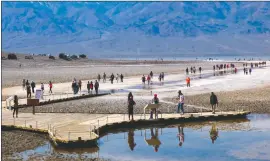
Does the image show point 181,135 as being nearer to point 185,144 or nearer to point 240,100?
point 185,144

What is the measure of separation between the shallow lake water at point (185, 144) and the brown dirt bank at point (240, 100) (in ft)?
18.6

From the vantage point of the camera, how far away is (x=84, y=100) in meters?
38.7

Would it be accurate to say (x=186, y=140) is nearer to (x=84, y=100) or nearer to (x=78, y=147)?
(x=78, y=147)

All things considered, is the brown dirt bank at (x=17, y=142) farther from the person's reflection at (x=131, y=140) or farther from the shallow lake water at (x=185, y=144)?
the person's reflection at (x=131, y=140)

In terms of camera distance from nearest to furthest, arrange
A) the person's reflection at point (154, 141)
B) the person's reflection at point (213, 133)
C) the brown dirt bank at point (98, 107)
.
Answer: the person's reflection at point (154, 141)
the person's reflection at point (213, 133)
the brown dirt bank at point (98, 107)

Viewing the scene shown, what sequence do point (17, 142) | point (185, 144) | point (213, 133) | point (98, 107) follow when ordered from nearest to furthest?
point (17, 142), point (185, 144), point (213, 133), point (98, 107)

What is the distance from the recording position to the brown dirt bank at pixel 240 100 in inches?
1320

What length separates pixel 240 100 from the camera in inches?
1467

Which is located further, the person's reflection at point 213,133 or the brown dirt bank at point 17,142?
the person's reflection at point 213,133

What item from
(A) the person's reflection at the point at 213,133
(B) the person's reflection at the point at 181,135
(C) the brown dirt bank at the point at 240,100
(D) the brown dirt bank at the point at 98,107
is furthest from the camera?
(C) the brown dirt bank at the point at 240,100

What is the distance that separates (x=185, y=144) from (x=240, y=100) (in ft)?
52.1

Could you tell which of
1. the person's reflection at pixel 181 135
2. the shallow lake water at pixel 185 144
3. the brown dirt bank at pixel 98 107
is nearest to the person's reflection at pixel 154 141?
the shallow lake water at pixel 185 144

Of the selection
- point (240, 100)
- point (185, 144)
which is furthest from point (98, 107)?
point (185, 144)

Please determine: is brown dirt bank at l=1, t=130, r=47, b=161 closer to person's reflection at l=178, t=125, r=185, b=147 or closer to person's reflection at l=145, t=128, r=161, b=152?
person's reflection at l=145, t=128, r=161, b=152
